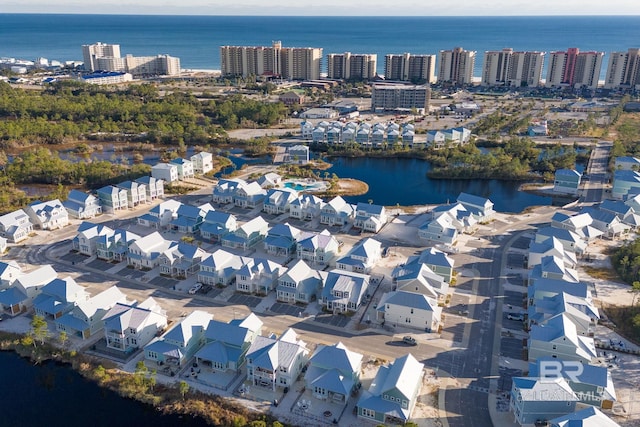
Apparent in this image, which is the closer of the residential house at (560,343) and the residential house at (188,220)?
the residential house at (560,343)

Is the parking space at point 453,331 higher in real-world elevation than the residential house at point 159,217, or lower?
lower

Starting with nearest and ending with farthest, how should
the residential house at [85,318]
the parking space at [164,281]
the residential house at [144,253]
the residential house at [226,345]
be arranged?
the residential house at [226,345], the residential house at [85,318], the parking space at [164,281], the residential house at [144,253]

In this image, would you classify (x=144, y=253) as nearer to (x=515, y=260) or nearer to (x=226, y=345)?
(x=226, y=345)

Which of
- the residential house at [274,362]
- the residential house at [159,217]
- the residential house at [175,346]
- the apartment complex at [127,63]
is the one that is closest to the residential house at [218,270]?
the residential house at [175,346]

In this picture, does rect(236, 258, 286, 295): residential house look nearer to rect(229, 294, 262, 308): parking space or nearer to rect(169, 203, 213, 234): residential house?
rect(229, 294, 262, 308): parking space

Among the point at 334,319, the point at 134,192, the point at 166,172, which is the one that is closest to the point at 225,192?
the point at 134,192

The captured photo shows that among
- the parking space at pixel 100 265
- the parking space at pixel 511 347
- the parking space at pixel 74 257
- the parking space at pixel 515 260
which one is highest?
the parking space at pixel 515 260

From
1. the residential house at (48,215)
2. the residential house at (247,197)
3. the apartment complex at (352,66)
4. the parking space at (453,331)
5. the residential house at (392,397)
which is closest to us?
the residential house at (392,397)

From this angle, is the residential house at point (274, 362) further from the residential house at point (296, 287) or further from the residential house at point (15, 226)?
the residential house at point (15, 226)
